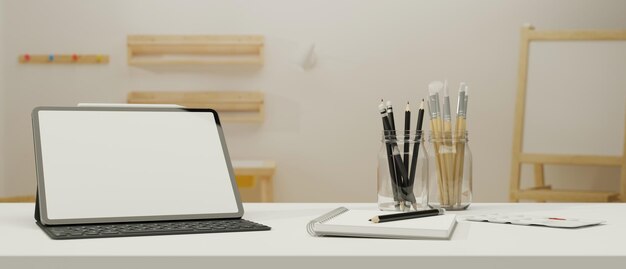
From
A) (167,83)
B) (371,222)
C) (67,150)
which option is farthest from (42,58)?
(371,222)

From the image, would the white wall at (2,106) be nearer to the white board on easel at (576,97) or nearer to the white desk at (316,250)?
the white board on easel at (576,97)

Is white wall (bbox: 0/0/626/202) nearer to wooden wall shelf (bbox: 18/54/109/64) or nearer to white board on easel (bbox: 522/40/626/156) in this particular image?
wooden wall shelf (bbox: 18/54/109/64)

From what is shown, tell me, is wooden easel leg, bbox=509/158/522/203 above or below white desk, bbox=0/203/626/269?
below

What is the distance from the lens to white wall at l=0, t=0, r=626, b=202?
15.6ft

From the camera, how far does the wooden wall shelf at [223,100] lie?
4719mm

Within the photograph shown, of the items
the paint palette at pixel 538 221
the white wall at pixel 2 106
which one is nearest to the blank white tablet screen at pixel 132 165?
the paint palette at pixel 538 221

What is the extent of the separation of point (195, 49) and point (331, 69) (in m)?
0.78

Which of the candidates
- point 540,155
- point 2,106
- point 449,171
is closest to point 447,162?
point 449,171

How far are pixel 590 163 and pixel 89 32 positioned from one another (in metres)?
2.80

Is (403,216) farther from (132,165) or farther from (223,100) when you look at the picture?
(223,100)

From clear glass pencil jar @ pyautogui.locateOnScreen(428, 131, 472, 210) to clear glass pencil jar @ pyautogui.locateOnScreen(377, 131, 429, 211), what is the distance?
6 cm

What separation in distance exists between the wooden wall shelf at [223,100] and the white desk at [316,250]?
3645 millimetres

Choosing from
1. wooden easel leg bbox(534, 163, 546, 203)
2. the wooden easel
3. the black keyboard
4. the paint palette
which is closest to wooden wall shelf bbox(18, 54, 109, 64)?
the wooden easel

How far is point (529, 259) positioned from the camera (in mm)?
849
